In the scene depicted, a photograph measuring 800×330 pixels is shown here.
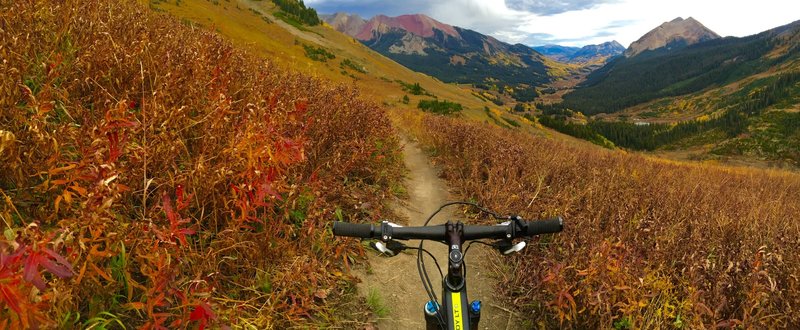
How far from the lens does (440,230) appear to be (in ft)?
7.68

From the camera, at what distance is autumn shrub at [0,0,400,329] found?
2217mm

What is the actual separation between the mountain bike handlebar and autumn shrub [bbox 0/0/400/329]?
1026 millimetres

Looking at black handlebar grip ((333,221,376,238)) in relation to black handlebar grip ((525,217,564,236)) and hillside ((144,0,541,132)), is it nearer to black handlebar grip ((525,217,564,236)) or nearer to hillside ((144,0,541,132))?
black handlebar grip ((525,217,564,236))

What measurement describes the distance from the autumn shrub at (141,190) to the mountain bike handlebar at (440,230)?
3.37 ft

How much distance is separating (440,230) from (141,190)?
7.71 ft

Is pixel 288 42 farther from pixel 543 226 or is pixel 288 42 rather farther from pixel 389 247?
pixel 543 226

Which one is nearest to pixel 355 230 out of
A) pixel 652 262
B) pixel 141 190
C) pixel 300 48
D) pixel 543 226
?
pixel 543 226

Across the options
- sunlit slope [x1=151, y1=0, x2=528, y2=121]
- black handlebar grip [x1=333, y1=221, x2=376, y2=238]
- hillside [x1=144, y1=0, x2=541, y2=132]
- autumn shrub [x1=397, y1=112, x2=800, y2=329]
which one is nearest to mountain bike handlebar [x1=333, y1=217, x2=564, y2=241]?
black handlebar grip [x1=333, y1=221, x2=376, y2=238]

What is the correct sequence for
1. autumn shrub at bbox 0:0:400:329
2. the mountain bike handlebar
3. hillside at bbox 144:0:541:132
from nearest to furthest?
1. autumn shrub at bbox 0:0:400:329
2. the mountain bike handlebar
3. hillside at bbox 144:0:541:132

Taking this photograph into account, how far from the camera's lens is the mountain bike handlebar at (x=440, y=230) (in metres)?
2.32

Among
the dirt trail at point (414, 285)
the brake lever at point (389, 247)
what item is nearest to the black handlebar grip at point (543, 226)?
the brake lever at point (389, 247)

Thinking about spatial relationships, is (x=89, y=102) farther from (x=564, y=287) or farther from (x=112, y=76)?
(x=564, y=287)

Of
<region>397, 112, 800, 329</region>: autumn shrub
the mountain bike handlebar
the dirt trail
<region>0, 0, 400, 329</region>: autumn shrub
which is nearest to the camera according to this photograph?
<region>0, 0, 400, 329</region>: autumn shrub

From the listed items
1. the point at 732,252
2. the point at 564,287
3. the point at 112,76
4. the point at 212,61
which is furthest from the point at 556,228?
the point at 212,61
